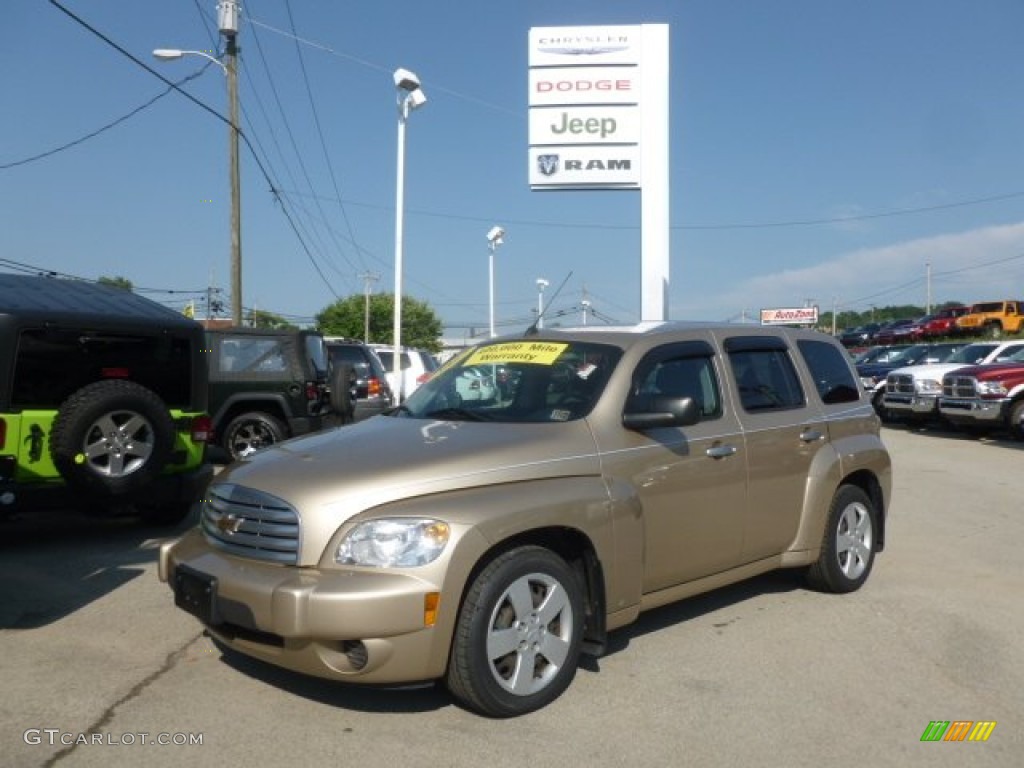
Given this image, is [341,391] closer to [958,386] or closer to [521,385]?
[521,385]

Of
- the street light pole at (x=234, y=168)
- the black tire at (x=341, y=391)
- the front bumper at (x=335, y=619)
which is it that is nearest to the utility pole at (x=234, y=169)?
the street light pole at (x=234, y=168)

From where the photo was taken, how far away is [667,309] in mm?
18938

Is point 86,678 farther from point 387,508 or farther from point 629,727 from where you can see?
point 629,727

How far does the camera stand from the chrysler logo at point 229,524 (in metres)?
4.11

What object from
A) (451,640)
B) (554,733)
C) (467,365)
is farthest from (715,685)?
(467,365)

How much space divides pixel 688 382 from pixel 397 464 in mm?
1947

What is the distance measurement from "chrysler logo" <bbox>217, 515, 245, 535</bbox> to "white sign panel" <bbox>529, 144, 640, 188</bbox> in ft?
54.5

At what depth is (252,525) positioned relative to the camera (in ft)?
13.3

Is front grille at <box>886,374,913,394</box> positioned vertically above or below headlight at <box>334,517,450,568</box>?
above

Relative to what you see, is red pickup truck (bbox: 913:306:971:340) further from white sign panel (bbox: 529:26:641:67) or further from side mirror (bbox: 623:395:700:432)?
side mirror (bbox: 623:395:700:432)

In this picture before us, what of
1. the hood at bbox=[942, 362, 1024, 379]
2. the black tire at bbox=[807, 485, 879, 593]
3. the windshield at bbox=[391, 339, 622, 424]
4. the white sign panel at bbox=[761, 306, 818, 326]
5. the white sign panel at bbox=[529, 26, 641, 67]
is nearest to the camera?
the windshield at bbox=[391, 339, 622, 424]

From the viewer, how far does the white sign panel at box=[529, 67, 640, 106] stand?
19.7 metres

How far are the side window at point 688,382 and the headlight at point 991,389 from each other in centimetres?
1386

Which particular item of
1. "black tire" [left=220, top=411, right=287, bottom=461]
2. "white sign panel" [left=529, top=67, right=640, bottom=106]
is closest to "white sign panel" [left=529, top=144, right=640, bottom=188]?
"white sign panel" [left=529, top=67, right=640, bottom=106]
